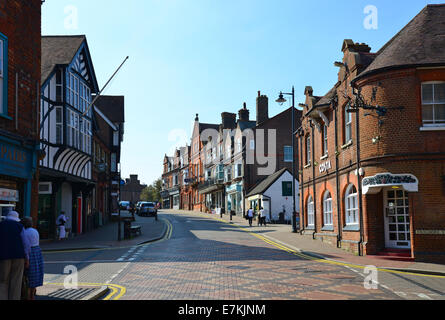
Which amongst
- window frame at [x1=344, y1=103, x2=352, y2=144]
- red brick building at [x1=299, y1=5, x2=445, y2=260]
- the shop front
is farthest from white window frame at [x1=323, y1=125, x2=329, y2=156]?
the shop front

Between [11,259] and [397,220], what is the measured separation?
1442cm

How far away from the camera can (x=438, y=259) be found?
642 inches

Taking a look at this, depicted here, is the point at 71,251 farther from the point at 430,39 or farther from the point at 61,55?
the point at 430,39

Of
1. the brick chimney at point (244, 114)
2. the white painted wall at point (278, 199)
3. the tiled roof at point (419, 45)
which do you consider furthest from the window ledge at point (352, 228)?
the brick chimney at point (244, 114)

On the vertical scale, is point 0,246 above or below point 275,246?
above

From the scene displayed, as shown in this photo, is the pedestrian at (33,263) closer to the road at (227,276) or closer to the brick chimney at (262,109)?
the road at (227,276)

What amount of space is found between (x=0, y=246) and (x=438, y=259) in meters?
14.1

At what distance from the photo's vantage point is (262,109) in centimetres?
5284

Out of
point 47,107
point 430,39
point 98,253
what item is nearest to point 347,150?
point 430,39

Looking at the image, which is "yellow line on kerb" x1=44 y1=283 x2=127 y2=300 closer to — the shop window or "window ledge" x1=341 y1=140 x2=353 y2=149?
"window ledge" x1=341 y1=140 x2=353 y2=149

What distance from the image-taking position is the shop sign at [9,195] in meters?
12.3

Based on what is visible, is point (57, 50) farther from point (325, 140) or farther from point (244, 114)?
point (244, 114)

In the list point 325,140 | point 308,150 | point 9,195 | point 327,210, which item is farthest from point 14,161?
point 308,150

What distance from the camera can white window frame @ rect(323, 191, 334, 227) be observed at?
78.4ft
